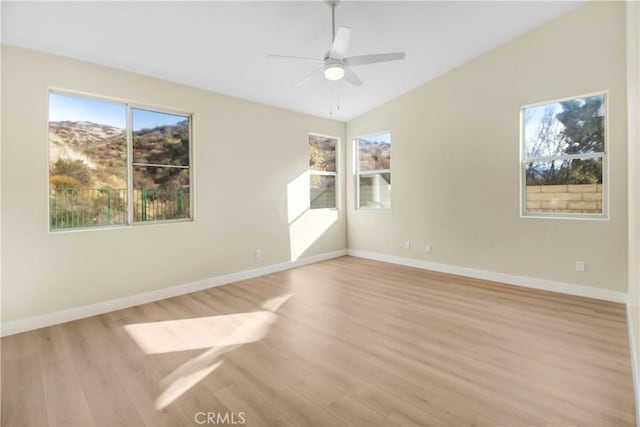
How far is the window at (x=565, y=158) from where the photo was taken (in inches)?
143

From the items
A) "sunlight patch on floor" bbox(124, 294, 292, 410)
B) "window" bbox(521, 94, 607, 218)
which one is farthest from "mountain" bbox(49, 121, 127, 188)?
"window" bbox(521, 94, 607, 218)

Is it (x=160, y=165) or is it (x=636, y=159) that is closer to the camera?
(x=636, y=159)

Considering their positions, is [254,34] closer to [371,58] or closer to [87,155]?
[371,58]

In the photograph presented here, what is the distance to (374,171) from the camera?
5.88m

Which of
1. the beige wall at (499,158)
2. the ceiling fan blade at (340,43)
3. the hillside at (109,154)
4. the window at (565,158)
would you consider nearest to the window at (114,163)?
the hillside at (109,154)

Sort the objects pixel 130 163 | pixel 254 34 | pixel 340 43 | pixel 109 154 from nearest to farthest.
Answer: pixel 340 43
pixel 254 34
pixel 109 154
pixel 130 163

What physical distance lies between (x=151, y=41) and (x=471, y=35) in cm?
351

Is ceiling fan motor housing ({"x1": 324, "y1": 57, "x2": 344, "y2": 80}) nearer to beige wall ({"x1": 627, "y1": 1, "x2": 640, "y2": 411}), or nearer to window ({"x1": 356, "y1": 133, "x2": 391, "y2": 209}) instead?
beige wall ({"x1": 627, "y1": 1, "x2": 640, "y2": 411})

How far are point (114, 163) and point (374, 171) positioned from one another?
13.3ft

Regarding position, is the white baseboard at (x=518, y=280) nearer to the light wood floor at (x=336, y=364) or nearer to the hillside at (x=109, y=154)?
the light wood floor at (x=336, y=364)

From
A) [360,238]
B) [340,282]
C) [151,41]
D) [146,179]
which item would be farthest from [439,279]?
[151,41]

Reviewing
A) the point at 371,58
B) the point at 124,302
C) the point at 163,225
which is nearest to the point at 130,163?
the point at 163,225

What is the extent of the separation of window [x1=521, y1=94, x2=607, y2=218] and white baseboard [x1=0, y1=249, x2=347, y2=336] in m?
3.73

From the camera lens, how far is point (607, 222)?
11.6ft
